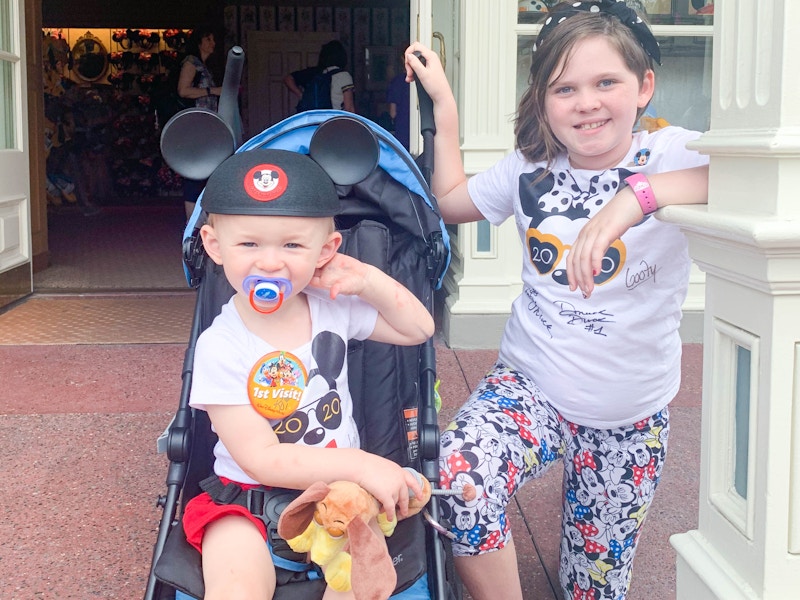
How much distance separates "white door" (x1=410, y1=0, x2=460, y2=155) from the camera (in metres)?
4.95

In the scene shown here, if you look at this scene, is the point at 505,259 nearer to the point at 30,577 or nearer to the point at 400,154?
the point at 400,154

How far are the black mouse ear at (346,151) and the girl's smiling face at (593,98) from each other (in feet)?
1.48

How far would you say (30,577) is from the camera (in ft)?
8.96

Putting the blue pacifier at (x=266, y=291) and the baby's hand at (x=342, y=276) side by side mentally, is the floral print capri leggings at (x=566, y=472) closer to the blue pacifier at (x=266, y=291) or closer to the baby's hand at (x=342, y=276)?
the baby's hand at (x=342, y=276)

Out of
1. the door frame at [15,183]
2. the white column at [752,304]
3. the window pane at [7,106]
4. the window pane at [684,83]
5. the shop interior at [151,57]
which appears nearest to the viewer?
the white column at [752,304]

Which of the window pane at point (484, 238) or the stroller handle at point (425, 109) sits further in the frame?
the window pane at point (484, 238)

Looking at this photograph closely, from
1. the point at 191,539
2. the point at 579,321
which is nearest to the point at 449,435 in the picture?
the point at 579,321

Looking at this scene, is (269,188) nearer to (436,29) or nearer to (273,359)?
(273,359)

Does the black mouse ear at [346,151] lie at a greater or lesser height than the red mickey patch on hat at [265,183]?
greater

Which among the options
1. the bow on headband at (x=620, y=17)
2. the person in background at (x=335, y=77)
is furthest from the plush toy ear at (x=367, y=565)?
the person in background at (x=335, y=77)

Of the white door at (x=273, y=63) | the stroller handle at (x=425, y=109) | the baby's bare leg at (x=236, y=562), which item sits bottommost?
the baby's bare leg at (x=236, y=562)

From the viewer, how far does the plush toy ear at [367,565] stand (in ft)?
5.59

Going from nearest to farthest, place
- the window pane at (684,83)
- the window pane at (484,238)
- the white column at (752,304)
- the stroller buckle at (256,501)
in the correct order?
the white column at (752,304), the stroller buckle at (256,501), the window pane at (484,238), the window pane at (684,83)

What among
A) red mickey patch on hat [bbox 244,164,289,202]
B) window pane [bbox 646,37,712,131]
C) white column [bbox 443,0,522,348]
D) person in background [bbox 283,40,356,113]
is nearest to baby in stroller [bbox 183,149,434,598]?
red mickey patch on hat [bbox 244,164,289,202]
